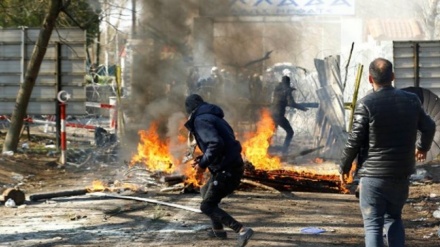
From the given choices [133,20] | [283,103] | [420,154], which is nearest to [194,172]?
[420,154]

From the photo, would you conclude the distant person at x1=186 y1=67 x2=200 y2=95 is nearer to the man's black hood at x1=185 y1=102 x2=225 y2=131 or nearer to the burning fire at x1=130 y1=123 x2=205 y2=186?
the burning fire at x1=130 y1=123 x2=205 y2=186

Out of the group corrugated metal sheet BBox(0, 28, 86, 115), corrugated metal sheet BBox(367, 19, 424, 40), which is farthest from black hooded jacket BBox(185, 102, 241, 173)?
corrugated metal sheet BBox(367, 19, 424, 40)

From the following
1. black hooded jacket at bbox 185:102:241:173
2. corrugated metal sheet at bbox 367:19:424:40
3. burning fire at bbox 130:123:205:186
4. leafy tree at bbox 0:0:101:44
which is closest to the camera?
black hooded jacket at bbox 185:102:241:173

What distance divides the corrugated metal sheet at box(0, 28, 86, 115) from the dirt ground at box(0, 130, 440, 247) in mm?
3862

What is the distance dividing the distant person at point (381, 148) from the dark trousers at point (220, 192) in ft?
6.03

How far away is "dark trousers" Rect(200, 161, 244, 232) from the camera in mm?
8047

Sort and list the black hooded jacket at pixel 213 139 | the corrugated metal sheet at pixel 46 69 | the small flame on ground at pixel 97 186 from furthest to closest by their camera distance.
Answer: the corrugated metal sheet at pixel 46 69
the small flame on ground at pixel 97 186
the black hooded jacket at pixel 213 139

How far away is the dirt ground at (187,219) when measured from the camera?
829cm

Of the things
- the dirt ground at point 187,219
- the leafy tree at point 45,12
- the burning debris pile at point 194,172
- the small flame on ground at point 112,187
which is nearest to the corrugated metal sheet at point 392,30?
the leafy tree at point 45,12

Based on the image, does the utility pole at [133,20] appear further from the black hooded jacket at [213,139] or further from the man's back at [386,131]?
the man's back at [386,131]

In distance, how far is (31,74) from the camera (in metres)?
15.8

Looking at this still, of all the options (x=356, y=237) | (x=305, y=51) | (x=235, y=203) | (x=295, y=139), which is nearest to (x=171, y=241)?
(x=356, y=237)

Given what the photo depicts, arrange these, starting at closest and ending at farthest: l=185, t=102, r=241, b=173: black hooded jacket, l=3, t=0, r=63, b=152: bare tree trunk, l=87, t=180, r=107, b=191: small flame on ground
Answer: l=185, t=102, r=241, b=173: black hooded jacket → l=87, t=180, r=107, b=191: small flame on ground → l=3, t=0, r=63, b=152: bare tree trunk

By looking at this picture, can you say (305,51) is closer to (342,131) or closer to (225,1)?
(225,1)
